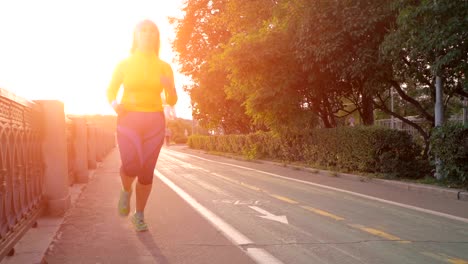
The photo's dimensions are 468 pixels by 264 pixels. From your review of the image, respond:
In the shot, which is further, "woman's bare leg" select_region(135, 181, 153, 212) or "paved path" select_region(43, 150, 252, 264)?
"woman's bare leg" select_region(135, 181, 153, 212)

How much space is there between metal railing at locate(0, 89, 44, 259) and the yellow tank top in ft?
3.24

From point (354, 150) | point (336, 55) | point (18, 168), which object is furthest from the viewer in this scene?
point (354, 150)

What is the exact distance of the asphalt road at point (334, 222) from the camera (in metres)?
4.80

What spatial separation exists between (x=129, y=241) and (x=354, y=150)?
1055 cm

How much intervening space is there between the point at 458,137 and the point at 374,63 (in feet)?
12.9

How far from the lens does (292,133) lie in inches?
793

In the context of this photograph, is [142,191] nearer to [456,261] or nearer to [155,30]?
[155,30]

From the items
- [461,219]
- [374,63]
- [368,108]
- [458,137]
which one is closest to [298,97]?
[368,108]

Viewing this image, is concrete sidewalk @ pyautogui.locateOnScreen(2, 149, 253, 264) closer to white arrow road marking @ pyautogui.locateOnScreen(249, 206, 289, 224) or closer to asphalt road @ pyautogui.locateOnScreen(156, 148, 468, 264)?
asphalt road @ pyautogui.locateOnScreen(156, 148, 468, 264)

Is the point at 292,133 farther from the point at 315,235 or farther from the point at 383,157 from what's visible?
the point at 315,235

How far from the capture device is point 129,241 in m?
5.32

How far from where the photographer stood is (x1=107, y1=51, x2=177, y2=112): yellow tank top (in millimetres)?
5172

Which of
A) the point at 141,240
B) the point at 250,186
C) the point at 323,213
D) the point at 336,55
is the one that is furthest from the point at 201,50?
the point at 141,240

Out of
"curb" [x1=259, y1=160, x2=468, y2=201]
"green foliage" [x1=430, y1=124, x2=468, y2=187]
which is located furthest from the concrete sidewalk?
"green foliage" [x1=430, y1=124, x2=468, y2=187]
